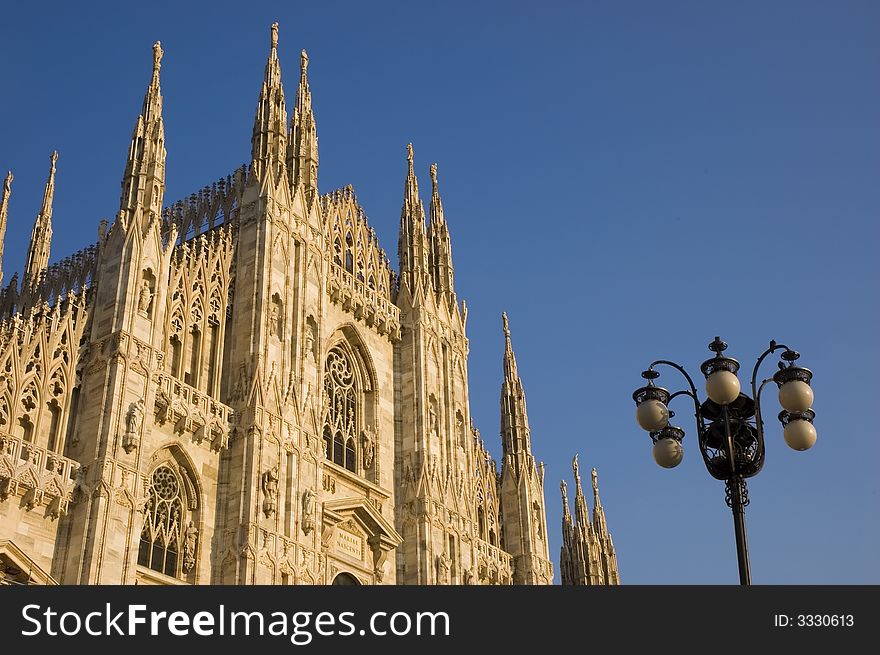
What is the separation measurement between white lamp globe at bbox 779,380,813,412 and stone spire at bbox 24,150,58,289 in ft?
95.2

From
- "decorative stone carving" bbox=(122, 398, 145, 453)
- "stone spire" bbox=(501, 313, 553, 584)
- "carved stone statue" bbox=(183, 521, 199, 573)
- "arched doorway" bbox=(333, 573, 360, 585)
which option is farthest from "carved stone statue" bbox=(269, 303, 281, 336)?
"stone spire" bbox=(501, 313, 553, 584)

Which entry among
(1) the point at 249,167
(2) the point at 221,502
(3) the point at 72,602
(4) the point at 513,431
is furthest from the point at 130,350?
(4) the point at 513,431

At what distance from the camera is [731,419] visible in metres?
15.8

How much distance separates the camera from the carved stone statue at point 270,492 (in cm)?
2828

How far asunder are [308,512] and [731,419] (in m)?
16.1

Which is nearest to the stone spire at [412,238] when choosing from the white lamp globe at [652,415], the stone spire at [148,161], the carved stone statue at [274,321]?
the carved stone statue at [274,321]

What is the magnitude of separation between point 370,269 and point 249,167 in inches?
245

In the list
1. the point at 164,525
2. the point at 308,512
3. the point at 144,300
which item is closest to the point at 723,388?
the point at 164,525

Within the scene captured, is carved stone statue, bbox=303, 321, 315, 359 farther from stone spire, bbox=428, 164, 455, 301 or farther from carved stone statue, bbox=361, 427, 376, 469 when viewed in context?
stone spire, bbox=428, 164, 455, 301

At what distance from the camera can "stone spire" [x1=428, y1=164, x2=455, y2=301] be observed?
136ft

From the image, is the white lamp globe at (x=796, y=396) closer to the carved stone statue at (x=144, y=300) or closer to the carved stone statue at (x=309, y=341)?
the carved stone statue at (x=144, y=300)

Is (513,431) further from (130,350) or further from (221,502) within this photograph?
(130,350)

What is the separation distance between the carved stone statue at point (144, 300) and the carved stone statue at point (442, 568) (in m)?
12.3

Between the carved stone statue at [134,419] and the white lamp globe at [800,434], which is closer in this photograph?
the white lamp globe at [800,434]
